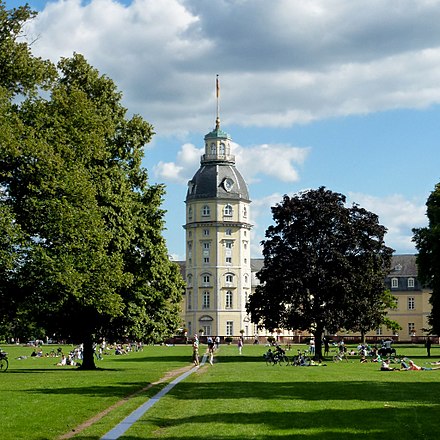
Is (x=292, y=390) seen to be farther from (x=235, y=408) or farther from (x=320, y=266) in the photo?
(x=320, y=266)

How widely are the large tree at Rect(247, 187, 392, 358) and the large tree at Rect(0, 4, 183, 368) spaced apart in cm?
1635

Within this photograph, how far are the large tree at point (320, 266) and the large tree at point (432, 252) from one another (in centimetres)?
326

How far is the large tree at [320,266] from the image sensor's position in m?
65.5

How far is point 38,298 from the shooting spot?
39562 millimetres

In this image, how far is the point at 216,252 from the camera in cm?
14600

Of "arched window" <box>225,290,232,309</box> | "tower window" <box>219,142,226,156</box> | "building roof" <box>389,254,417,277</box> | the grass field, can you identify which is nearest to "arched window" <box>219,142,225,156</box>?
"tower window" <box>219,142,226,156</box>

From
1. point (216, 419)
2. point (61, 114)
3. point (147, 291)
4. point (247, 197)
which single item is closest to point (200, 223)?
point (247, 197)

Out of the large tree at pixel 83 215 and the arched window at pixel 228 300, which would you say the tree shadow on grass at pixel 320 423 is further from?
the arched window at pixel 228 300

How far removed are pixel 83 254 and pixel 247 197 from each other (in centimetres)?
11042

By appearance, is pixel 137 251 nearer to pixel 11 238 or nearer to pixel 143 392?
pixel 11 238

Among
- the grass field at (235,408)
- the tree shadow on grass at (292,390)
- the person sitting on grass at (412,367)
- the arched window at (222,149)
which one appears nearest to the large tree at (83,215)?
the grass field at (235,408)

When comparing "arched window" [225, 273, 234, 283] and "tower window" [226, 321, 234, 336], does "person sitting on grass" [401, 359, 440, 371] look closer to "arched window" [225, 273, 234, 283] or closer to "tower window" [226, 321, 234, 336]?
"tower window" [226, 321, 234, 336]

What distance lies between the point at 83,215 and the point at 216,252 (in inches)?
4206

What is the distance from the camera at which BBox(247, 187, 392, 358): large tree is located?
215ft
